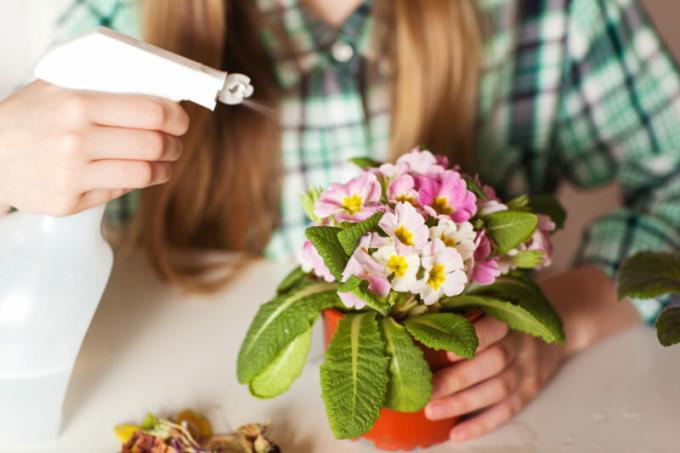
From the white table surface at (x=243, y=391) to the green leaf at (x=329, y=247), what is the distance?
0.62 feet

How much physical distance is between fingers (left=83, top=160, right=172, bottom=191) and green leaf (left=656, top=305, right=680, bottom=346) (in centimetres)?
40

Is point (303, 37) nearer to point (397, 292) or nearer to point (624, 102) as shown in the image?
point (624, 102)

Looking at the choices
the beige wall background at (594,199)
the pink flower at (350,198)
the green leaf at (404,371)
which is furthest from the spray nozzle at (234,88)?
the beige wall background at (594,199)

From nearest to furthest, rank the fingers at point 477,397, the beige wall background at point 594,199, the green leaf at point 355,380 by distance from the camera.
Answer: the green leaf at point 355,380, the fingers at point 477,397, the beige wall background at point 594,199

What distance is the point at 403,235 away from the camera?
59 cm

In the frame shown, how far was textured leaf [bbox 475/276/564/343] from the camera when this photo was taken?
0.65 metres

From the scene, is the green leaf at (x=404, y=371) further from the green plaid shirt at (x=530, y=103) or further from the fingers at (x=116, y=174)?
the green plaid shirt at (x=530, y=103)

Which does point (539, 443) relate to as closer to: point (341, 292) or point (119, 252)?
point (341, 292)

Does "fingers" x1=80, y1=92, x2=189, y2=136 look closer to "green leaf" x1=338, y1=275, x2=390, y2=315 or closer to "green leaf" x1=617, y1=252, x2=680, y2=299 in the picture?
"green leaf" x1=338, y1=275, x2=390, y2=315

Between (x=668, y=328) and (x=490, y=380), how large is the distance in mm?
167

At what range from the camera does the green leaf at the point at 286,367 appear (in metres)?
0.64

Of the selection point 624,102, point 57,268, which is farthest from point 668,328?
point 624,102

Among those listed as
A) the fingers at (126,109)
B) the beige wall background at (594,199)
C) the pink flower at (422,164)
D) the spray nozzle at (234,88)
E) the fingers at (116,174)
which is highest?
the spray nozzle at (234,88)

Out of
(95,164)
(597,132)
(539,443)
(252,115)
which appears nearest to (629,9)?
(597,132)
